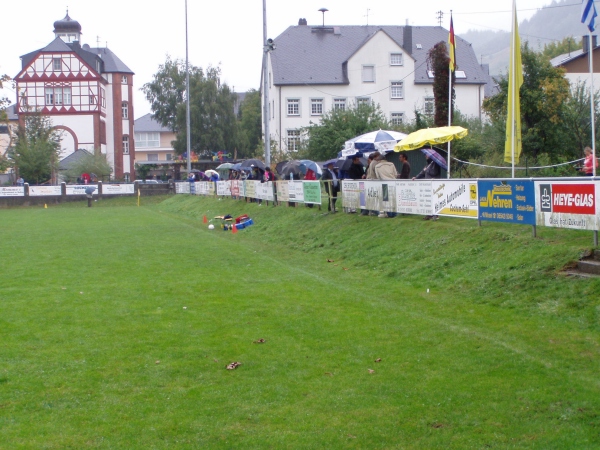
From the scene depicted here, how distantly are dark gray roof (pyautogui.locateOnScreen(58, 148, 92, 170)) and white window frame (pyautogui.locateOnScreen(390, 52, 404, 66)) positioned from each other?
31135 mm

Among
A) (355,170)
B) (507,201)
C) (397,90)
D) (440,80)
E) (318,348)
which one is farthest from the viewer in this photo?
(397,90)

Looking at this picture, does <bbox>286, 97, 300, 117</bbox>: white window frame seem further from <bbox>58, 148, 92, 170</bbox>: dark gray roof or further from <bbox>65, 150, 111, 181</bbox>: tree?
<bbox>58, 148, 92, 170</bbox>: dark gray roof

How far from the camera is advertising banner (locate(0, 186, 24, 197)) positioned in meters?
55.0

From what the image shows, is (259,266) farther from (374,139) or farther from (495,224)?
(374,139)

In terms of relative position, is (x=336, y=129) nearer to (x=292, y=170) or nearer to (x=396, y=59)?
(x=292, y=170)

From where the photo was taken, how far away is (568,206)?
12.2 metres

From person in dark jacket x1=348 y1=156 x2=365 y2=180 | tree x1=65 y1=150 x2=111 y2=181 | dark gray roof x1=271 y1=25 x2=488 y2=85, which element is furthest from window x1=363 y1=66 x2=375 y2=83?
person in dark jacket x1=348 y1=156 x2=365 y2=180

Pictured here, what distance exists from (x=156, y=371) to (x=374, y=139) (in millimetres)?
19709

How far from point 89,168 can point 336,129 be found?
31325 millimetres

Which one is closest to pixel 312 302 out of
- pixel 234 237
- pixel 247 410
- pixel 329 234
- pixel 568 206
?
pixel 568 206

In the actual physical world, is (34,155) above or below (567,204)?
above

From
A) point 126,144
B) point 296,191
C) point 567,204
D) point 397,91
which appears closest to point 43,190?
point 397,91

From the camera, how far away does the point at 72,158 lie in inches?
3125

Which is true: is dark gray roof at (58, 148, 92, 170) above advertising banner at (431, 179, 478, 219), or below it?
above
